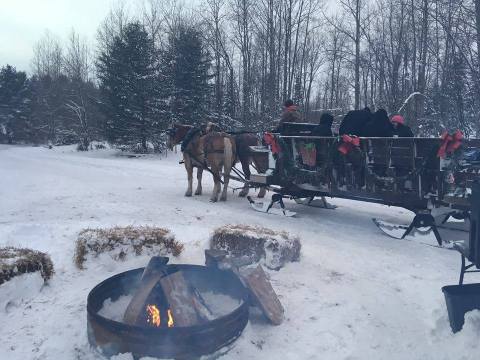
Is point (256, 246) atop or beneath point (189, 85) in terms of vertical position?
beneath

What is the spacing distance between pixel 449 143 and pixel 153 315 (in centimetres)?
462

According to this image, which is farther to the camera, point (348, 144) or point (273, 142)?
point (273, 142)

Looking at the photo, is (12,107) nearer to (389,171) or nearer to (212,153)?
(212,153)

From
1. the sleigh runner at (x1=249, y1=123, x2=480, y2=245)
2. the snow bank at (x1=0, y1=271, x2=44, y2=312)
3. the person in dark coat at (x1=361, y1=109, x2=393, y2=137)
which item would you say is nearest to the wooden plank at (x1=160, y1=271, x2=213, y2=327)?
the snow bank at (x1=0, y1=271, x2=44, y2=312)

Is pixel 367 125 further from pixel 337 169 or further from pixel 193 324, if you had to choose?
pixel 193 324

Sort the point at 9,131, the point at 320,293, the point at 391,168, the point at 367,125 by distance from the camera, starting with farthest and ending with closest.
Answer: the point at 9,131 < the point at 367,125 < the point at 391,168 < the point at 320,293

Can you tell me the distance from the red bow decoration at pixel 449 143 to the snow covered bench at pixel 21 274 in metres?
5.33

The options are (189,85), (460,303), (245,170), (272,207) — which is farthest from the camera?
(189,85)

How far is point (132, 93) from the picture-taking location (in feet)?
85.2

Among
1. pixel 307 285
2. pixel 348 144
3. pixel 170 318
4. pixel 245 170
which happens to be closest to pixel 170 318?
pixel 170 318

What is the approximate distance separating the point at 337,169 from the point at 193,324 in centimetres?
483

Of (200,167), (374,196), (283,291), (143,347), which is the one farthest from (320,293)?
(200,167)

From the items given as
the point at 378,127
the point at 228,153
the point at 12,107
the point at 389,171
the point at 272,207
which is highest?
the point at 12,107

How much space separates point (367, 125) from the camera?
24.9 ft
